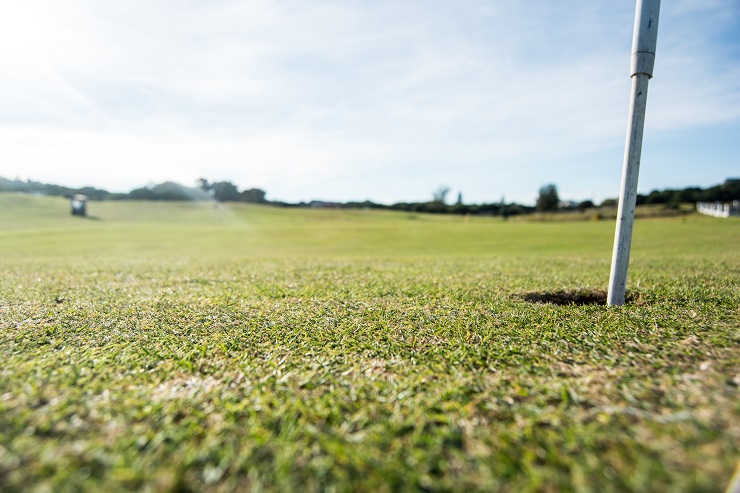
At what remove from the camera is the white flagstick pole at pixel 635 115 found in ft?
15.4

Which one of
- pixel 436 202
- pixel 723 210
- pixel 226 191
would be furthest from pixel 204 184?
pixel 723 210

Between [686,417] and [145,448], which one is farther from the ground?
[686,417]

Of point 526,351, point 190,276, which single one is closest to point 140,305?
point 190,276

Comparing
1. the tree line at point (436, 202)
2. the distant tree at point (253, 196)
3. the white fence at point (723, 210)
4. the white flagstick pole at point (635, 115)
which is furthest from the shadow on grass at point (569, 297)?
the distant tree at point (253, 196)

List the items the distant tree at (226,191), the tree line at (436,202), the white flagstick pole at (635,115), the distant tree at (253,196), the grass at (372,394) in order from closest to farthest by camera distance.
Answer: the grass at (372,394)
the white flagstick pole at (635,115)
the tree line at (436,202)
the distant tree at (226,191)
the distant tree at (253,196)

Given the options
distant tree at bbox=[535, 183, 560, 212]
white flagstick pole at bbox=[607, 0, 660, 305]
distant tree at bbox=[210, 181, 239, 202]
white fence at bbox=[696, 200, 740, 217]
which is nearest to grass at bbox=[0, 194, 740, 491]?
white flagstick pole at bbox=[607, 0, 660, 305]

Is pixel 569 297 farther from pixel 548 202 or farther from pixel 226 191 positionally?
pixel 226 191

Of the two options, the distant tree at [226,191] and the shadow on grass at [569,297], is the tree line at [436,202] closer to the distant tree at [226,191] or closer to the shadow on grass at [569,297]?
the distant tree at [226,191]

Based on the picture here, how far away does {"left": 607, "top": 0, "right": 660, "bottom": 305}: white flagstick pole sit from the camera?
471 centimetres

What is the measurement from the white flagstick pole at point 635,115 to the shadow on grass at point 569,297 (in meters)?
0.95

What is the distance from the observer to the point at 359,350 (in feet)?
12.7

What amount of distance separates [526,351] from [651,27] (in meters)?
3.97

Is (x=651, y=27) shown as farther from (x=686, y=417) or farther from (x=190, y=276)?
(x=190, y=276)

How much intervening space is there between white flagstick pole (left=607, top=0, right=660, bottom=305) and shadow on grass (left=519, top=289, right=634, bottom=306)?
95cm
